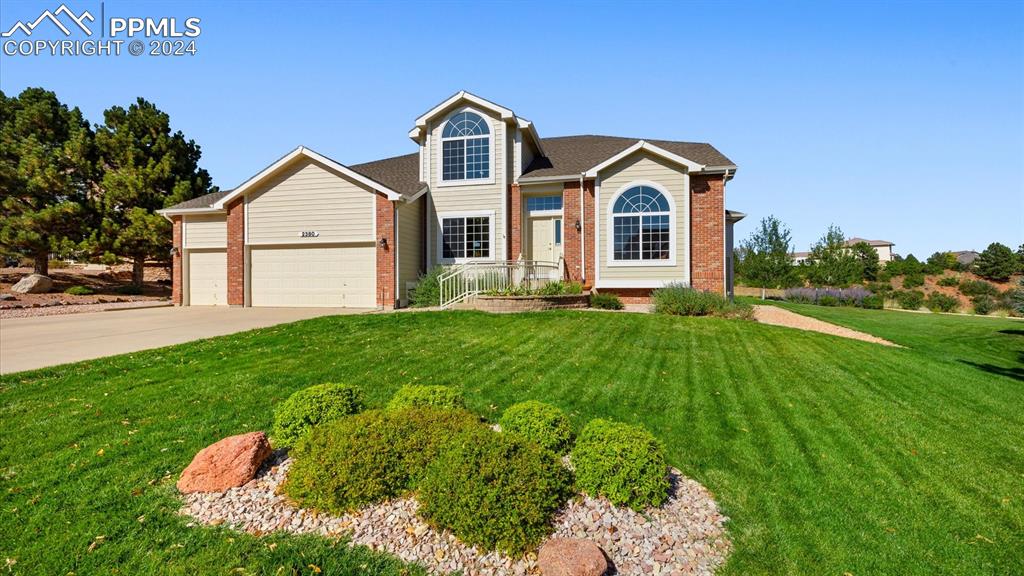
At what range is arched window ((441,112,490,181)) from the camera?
15891mm

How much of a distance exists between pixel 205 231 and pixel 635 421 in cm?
1672

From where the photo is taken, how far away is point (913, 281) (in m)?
29.0

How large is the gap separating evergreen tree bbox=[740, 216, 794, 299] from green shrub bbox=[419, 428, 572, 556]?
86.7 ft

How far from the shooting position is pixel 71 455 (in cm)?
402

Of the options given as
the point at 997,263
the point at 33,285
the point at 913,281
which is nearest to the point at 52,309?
the point at 33,285

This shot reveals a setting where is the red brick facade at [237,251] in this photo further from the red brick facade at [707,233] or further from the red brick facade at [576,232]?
the red brick facade at [707,233]

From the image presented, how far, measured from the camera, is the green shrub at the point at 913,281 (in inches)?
1132

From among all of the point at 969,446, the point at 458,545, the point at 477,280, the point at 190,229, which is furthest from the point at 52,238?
the point at 969,446

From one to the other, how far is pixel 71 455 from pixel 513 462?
12.9ft

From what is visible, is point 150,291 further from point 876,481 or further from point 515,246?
point 876,481

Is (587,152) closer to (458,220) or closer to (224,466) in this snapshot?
(458,220)

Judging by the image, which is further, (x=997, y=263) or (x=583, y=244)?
(x=997, y=263)

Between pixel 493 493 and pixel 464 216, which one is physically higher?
pixel 464 216

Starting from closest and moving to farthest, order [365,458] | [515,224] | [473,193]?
[365,458] < [515,224] < [473,193]
